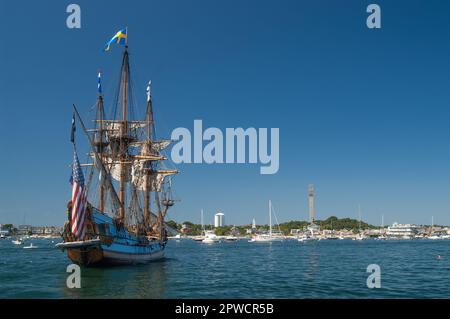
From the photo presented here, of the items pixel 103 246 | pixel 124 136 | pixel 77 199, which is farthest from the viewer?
pixel 124 136

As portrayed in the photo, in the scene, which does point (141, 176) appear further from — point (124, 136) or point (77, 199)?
point (77, 199)

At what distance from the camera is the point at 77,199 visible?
159 ft

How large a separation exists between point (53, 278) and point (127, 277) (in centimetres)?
836

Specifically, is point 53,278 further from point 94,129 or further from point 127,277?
point 94,129

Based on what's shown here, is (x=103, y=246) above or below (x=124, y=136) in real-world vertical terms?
below

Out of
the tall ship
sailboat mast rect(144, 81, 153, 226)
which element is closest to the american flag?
the tall ship

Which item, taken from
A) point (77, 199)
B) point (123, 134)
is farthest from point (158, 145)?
point (77, 199)

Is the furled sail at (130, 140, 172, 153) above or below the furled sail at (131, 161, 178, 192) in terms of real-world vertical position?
above

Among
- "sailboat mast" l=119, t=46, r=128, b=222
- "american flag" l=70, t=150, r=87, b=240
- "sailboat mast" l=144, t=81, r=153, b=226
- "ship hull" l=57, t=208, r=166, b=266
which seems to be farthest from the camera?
"sailboat mast" l=144, t=81, r=153, b=226

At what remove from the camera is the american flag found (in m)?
48.7

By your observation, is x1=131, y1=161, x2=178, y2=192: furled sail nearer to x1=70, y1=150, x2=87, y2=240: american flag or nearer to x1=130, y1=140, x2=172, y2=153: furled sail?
x1=130, y1=140, x2=172, y2=153: furled sail

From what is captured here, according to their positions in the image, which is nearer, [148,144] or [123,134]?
[123,134]

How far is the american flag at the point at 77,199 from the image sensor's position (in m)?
48.7
